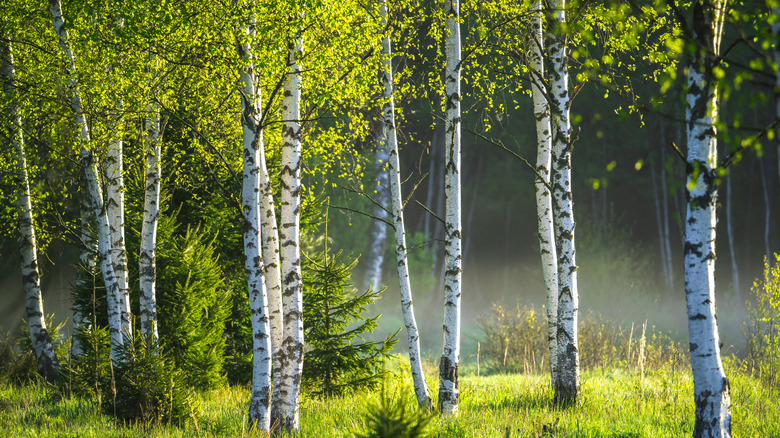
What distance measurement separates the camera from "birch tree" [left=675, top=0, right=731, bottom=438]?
175 inches

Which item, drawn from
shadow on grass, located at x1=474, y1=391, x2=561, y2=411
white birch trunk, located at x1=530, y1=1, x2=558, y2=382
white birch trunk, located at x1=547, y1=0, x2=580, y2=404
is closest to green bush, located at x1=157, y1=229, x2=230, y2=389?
shadow on grass, located at x1=474, y1=391, x2=561, y2=411

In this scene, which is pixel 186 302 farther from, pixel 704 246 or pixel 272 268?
pixel 704 246

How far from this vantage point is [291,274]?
23.2 feet

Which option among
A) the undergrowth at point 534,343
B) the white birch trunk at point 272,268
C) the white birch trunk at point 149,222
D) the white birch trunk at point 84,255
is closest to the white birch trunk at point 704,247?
the white birch trunk at point 272,268

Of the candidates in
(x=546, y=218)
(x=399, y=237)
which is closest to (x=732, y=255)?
(x=546, y=218)

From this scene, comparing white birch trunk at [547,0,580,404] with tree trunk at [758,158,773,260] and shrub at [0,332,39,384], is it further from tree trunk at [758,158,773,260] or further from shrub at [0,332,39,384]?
tree trunk at [758,158,773,260]

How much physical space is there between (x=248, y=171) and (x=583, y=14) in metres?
5.33

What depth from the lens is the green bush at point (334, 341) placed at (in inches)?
368

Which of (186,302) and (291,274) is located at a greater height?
(291,274)

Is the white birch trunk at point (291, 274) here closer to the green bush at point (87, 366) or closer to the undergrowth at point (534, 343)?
the green bush at point (87, 366)

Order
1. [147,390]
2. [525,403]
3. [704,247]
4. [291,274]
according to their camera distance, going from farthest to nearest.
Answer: [525,403] < [291,274] < [147,390] < [704,247]

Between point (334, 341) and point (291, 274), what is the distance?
106 inches

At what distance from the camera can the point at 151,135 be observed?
8531 mm

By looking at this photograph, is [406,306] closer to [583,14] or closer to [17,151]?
[583,14]
